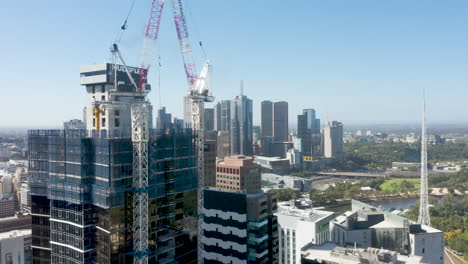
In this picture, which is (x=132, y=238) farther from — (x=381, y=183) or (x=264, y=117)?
(x=264, y=117)

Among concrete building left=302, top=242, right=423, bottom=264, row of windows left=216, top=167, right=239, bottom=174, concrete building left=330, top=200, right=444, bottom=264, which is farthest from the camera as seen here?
row of windows left=216, top=167, right=239, bottom=174

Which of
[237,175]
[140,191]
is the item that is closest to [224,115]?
[237,175]

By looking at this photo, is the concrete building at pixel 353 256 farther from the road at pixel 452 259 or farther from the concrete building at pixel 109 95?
the road at pixel 452 259

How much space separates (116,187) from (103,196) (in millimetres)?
595

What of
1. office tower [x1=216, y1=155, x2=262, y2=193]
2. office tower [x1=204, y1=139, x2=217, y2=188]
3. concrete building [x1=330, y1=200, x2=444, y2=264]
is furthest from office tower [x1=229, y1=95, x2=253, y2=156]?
concrete building [x1=330, y1=200, x2=444, y2=264]

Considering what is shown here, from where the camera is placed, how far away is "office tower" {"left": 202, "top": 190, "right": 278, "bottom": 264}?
18828mm

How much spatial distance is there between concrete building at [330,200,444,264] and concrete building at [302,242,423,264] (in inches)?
234

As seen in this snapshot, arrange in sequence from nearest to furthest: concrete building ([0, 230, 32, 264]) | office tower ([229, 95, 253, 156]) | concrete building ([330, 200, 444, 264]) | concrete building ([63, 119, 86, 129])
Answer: concrete building ([330, 200, 444, 264])
concrete building ([63, 119, 86, 129])
concrete building ([0, 230, 32, 264])
office tower ([229, 95, 253, 156])

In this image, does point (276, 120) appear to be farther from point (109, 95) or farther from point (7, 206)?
point (109, 95)

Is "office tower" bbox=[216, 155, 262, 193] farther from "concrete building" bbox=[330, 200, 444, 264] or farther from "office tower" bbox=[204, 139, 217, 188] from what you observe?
"concrete building" bbox=[330, 200, 444, 264]

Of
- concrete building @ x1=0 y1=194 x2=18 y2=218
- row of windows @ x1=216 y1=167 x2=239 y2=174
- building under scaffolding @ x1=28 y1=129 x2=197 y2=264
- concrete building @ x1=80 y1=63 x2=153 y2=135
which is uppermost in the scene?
concrete building @ x1=80 y1=63 x2=153 y2=135

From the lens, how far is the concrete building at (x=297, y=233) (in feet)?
76.2

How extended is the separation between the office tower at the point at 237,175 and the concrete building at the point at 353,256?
70.3 ft

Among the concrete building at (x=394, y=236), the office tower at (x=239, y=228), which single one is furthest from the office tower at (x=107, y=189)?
the concrete building at (x=394, y=236)
